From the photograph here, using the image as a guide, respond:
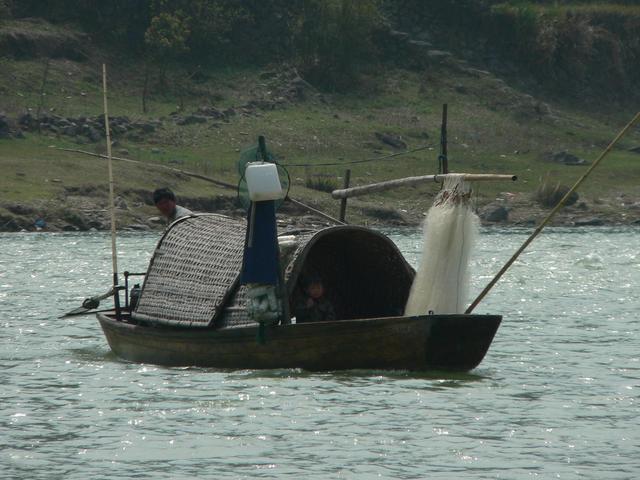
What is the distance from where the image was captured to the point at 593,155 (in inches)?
2928

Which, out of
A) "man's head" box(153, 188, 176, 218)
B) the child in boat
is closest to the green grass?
"man's head" box(153, 188, 176, 218)

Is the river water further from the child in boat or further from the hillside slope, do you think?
the hillside slope

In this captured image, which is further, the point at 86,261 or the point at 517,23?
the point at 517,23

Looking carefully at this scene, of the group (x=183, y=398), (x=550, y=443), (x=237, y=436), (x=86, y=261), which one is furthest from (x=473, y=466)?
(x=86, y=261)

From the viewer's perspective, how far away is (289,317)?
18422mm

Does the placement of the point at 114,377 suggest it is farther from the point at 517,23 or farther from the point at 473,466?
the point at 517,23

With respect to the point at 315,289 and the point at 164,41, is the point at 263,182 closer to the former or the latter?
the point at 315,289

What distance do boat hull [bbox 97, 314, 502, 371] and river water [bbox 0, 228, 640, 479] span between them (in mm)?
194

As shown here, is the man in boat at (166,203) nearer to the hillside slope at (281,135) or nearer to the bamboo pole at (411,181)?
the bamboo pole at (411,181)

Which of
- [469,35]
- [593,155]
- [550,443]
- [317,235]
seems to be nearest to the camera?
[550,443]

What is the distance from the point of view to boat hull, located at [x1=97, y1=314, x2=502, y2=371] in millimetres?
17781

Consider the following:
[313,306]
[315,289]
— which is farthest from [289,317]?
[313,306]

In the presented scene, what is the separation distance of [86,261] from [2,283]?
7528 mm

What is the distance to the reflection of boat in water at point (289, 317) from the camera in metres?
18.0
